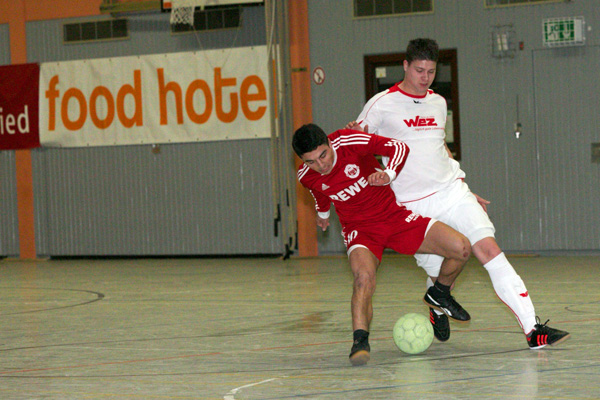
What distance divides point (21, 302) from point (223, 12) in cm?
645

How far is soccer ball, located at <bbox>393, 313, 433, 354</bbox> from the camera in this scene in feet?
17.4

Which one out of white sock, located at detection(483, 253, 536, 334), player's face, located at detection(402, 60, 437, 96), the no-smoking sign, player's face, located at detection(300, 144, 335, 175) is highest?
the no-smoking sign

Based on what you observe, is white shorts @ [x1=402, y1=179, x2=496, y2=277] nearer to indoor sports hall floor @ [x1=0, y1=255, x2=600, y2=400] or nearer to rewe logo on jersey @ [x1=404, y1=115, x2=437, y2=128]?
rewe logo on jersey @ [x1=404, y1=115, x2=437, y2=128]

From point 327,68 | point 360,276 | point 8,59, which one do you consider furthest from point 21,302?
point 8,59

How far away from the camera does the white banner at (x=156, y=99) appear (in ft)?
45.3

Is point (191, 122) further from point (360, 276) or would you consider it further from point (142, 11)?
point (360, 276)

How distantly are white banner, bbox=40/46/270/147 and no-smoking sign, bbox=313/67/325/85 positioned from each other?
30.5 inches

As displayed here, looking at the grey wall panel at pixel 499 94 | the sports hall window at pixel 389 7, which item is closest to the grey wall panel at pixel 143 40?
the sports hall window at pixel 389 7

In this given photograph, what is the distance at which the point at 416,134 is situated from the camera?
576 centimetres

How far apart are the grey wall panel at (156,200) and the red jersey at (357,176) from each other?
8377 millimetres

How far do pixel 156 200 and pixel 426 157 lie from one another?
9317 millimetres

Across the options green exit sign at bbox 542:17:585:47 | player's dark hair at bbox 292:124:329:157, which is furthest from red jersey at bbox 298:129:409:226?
green exit sign at bbox 542:17:585:47

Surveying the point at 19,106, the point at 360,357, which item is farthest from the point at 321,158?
the point at 19,106

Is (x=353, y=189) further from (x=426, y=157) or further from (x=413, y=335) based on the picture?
(x=413, y=335)
